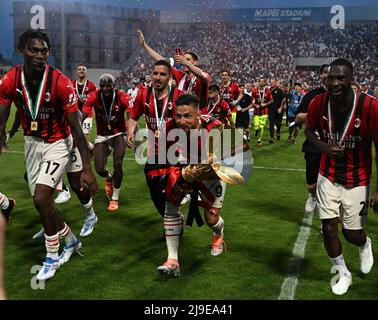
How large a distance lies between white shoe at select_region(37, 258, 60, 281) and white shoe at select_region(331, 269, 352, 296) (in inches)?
110

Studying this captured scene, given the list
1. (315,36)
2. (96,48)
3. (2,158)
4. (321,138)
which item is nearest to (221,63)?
(315,36)

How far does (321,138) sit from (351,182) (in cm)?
52

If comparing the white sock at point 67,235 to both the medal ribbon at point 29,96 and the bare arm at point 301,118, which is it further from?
the bare arm at point 301,118

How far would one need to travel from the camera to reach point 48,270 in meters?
5.51

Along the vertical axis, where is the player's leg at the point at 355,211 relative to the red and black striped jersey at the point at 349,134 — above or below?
below

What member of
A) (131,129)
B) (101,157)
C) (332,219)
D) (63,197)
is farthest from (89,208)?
(332,219)

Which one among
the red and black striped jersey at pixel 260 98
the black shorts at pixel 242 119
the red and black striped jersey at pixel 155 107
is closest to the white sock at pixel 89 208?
the red and black striped jersey at pixel 155 107

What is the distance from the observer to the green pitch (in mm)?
5211

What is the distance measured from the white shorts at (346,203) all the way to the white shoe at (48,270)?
108 inches

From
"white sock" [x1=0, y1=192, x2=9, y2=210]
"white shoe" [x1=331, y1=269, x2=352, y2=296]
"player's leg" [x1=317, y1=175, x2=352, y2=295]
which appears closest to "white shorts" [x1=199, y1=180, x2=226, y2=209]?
"player's leg" [x1=317, y1=175, x2=352, y2=295]

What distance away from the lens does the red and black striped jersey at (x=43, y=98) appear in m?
5.46

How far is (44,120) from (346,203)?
312cm

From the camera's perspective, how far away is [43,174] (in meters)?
5.53

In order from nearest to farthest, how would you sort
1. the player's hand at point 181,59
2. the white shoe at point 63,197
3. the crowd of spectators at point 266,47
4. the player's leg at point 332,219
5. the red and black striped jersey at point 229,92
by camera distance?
the player's leg at point 332,219 → the player's hand at point 181,59 → the white shoe at point 63,197 → the red and black striped jersey at point 229,92 → the crowd of spectators at point 266,47
